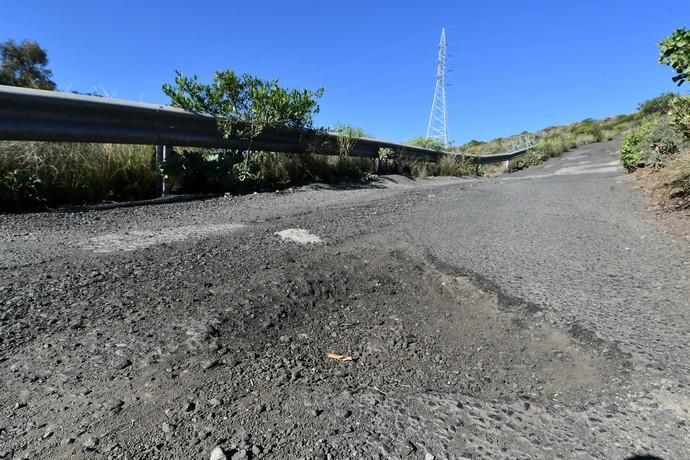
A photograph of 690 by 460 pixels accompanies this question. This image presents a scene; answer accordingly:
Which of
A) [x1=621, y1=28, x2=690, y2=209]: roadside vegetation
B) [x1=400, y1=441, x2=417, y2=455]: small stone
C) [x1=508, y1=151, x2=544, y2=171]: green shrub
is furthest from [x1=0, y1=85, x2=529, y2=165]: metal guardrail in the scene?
[x1=508, y1=151, x2=544, y2=171]: green shrub

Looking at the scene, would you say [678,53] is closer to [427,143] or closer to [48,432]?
[48,432]

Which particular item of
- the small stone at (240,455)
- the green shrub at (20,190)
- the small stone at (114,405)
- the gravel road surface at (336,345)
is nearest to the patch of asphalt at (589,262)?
the gravel road surface at (336,345)

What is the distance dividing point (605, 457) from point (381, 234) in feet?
8.55

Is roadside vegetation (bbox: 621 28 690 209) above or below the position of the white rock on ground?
above

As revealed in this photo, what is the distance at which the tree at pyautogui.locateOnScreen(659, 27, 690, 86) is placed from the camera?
4.84 m

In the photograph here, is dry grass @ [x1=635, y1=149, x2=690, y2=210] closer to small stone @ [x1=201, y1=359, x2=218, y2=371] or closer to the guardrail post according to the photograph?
small stone @ [x1=201, y1=359, x2=218, y2=371]

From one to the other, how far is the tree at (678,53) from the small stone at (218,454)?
605cm

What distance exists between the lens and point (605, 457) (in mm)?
1312

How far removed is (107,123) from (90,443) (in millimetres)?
4863

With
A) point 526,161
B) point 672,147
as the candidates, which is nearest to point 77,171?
point 672,147

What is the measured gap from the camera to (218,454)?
1.24 m

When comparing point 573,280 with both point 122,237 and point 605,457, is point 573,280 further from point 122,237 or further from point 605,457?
point 122,237

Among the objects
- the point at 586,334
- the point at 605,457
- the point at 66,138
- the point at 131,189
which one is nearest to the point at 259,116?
the point at 131,189

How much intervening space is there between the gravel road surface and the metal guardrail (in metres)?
1.66
